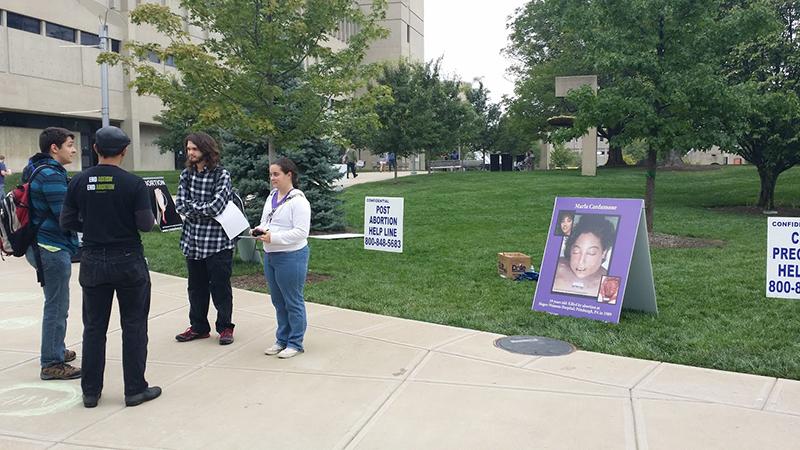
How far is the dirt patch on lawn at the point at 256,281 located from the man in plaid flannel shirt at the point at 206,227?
254cm

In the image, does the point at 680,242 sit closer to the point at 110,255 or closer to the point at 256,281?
the point at 256,281

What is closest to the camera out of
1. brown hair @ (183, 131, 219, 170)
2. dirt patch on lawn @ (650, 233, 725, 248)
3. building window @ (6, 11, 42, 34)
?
brown hair @ (183, 131, 219, 170)

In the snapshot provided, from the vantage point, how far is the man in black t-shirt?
438 cm

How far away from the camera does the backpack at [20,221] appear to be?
4.94 meters

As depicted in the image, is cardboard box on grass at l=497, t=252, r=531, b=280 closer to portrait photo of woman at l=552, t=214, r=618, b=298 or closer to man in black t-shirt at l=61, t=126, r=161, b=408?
portrait photo of woman at l=552, t=214, r=618, b=298

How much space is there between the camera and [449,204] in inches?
760

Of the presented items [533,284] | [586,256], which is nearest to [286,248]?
[586,256]

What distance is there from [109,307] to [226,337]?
5.49ft

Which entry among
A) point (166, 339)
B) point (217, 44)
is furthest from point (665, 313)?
point (217, 44)

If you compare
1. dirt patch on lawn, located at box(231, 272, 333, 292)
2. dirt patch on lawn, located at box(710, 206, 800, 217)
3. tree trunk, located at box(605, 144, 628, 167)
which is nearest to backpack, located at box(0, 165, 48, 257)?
dirt patch on lawn, located at box(231, 272, 333, 292)

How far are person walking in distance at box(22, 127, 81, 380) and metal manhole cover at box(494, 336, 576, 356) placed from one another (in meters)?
3.61

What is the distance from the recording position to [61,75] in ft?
134

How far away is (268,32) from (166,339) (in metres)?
4.57

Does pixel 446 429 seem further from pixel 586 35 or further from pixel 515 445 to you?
pixel 586 35
